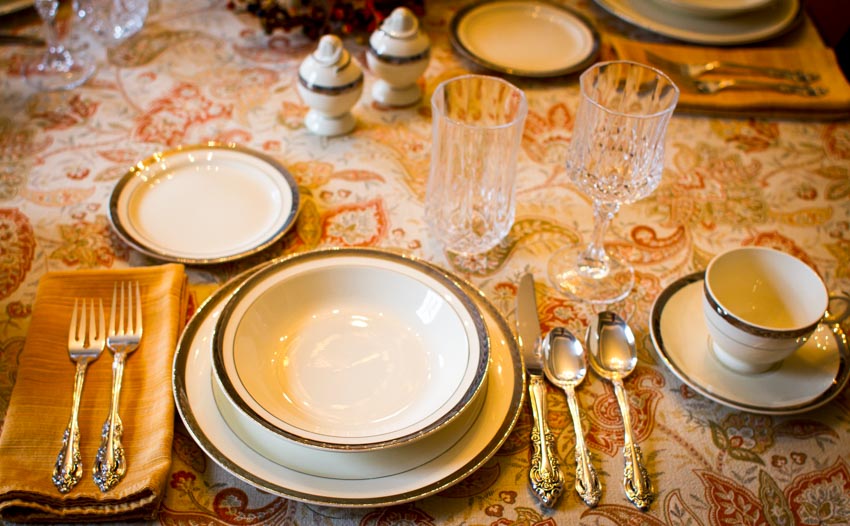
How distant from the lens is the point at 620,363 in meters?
0.74

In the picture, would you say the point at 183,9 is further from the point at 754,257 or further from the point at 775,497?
the point at 775,497

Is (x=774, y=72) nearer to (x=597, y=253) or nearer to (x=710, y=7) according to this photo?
(x=710, y=7)

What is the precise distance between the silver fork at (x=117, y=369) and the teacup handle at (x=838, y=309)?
0.67m

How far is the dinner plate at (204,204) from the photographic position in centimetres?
84

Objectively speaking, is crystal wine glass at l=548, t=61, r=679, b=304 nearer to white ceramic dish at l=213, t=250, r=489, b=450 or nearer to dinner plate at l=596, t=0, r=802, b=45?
white ceramic dish at l=213, t=250, r=489, b=450

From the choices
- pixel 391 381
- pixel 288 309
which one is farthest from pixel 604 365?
A: pixel 288 309

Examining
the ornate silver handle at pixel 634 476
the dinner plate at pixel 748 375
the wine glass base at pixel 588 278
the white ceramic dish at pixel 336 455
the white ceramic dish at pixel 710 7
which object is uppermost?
the white ceramic dish at pixel 710 7

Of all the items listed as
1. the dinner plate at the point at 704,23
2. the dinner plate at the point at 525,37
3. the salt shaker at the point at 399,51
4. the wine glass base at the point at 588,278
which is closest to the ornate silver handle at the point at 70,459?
the wine glass base at the point at 588,278

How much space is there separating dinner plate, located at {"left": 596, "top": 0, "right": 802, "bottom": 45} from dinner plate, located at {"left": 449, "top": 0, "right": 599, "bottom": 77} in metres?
0.08

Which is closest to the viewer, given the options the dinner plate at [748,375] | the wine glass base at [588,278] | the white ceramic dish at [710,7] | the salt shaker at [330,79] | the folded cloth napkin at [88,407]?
the folded cloth napkin at [88,407]

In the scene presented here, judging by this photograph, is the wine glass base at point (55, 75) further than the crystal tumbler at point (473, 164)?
Yes

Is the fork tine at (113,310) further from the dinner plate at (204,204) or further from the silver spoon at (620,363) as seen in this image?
the silver spoon at (620,363)

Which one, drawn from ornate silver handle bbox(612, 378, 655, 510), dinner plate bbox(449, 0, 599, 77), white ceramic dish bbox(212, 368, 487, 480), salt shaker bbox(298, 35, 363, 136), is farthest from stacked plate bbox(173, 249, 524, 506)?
dinner plate bbox(449, 0, 599, 77)

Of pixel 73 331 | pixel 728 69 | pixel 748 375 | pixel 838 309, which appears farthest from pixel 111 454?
pixel 728 69
